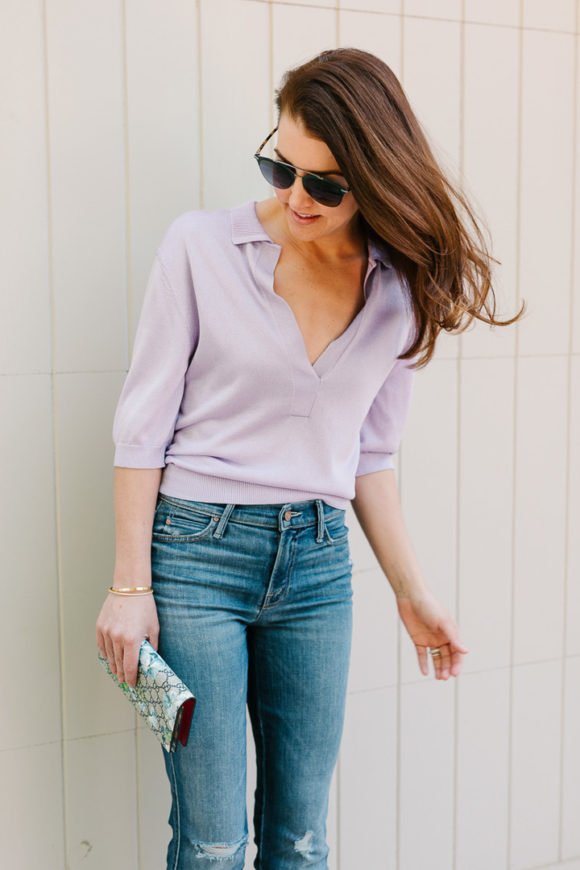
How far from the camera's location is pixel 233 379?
4.50 feet

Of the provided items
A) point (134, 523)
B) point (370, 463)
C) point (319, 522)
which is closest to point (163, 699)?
point (134, 523)

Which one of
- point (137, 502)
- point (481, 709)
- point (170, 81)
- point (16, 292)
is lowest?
point (481, 709)

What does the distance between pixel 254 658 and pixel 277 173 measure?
73 centimetres

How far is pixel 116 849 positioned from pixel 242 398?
978 mm

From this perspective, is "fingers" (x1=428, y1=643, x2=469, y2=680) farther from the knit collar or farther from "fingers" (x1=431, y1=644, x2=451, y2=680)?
the knit collar

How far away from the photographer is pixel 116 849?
5.96 feet

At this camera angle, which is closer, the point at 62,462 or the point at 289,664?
the point at 289,664

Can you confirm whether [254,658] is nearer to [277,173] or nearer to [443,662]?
[443,662]

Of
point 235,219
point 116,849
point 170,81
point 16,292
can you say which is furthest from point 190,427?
point 116,849

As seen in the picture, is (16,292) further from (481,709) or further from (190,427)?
(481,709)

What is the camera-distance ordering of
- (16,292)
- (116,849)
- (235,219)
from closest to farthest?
1. (235,219)
2. (16,292)
3. (116,849)

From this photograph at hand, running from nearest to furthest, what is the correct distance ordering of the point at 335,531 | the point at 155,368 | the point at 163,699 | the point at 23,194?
1. the point at 163,699
2. the point at 155,368
3. the point at 335,531
4. the point at 23,194

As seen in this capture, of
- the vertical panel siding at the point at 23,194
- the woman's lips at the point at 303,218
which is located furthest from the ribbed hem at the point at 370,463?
the vertical panel siding at the point at 23,194

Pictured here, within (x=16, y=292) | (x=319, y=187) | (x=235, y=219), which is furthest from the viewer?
(x=16, y=292)
